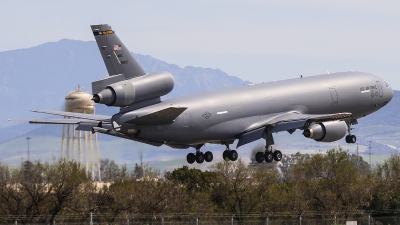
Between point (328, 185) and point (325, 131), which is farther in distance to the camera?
point (328, 185)

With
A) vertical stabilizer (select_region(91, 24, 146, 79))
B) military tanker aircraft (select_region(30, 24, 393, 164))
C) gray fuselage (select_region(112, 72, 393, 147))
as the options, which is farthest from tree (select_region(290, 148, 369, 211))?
vertical stabilizer (select_region(91, 24, 146, 79))

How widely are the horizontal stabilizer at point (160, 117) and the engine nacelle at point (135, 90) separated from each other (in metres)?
1.31

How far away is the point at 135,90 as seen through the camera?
5478 cm

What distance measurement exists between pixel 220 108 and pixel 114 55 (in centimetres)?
941

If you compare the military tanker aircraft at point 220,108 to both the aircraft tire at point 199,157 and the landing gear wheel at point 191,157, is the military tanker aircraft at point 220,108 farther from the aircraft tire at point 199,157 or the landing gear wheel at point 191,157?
the landing gear wheel at point 191,157

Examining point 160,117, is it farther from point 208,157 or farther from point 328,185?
point 328,185

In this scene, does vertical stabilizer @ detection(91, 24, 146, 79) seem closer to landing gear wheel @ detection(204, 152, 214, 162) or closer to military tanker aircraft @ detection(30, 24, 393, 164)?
military tanker aircraft @ detection(30, 24, 393, 164)

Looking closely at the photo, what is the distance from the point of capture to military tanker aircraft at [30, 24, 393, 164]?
183ft

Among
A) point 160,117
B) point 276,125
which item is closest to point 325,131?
point 276,125

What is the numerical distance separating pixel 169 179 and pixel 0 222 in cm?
3387

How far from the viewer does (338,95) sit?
6875 cm

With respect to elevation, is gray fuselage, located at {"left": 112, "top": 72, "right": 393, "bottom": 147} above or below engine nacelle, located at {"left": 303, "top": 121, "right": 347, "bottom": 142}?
above

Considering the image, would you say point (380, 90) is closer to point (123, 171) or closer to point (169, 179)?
point (169, 179)

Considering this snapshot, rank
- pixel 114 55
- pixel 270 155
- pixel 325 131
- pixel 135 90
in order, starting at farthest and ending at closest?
pixel 325 131 < pixel 270 155 < pixel 114 55 < pixel 135 90
